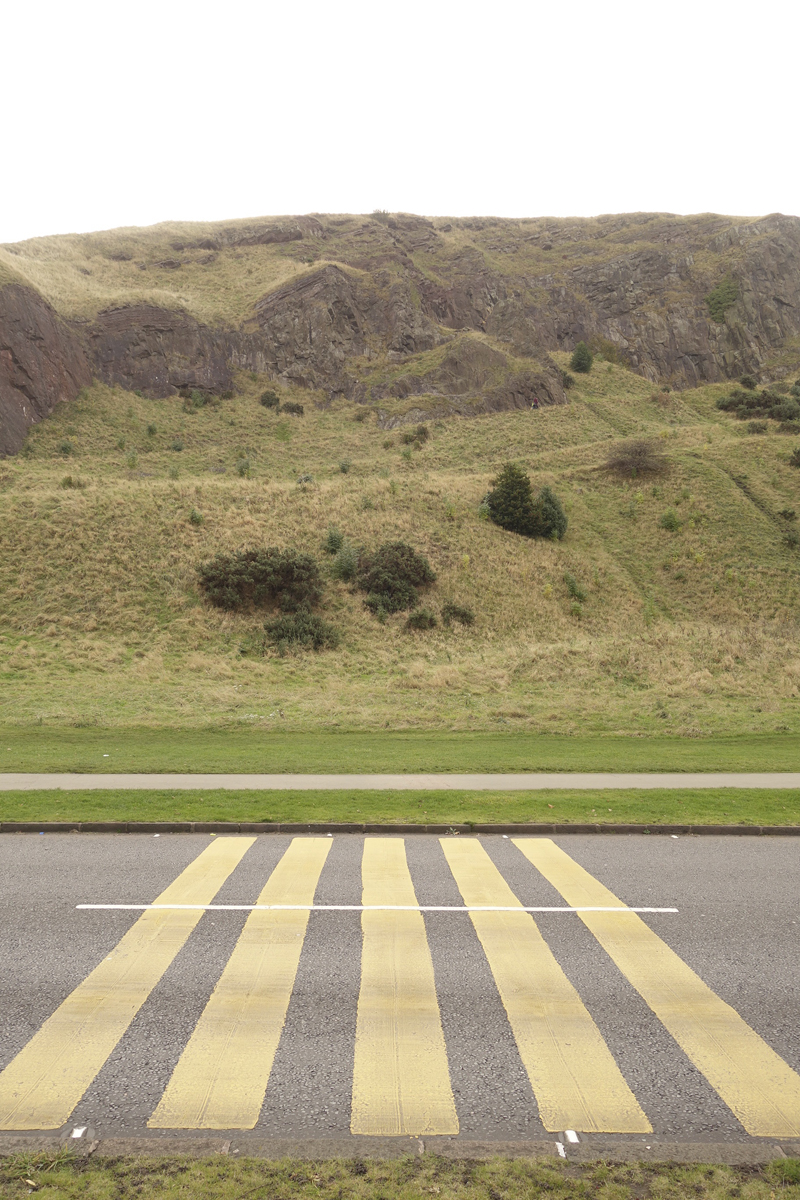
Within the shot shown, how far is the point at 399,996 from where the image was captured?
6.61 m

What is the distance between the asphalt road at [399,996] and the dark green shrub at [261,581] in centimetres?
2211

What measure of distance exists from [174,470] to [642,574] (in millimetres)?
32957

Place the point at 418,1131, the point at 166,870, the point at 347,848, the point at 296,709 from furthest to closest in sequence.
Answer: the point at 296,709, the point at 347,848, the point at 166,870, the point at 418,1131

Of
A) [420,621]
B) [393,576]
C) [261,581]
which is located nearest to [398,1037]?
[420,621]

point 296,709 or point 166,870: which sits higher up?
point 166,870

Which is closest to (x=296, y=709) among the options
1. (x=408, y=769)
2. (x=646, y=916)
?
(x=408, y=769)

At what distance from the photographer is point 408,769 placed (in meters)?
15.5

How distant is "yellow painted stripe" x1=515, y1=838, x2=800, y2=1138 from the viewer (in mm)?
5305

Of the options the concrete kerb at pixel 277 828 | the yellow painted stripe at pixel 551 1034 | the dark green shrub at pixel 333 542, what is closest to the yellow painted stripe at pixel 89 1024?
the concrete kerb at pixel 277 828

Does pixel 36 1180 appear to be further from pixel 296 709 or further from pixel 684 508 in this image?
pixel 684 508

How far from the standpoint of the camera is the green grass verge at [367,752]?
15.6 meters

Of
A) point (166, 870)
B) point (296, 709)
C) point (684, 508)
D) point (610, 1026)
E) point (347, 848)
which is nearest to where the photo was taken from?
point (610, 1026)

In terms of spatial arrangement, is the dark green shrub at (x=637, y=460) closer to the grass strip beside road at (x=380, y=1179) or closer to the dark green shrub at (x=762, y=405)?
A: the dark green shrub at (x=762, y=405)

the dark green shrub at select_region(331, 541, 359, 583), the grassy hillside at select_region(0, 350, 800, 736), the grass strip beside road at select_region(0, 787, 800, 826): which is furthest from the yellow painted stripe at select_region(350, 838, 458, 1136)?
the dark green shrub at select_region(331, 541, 359, 583)
